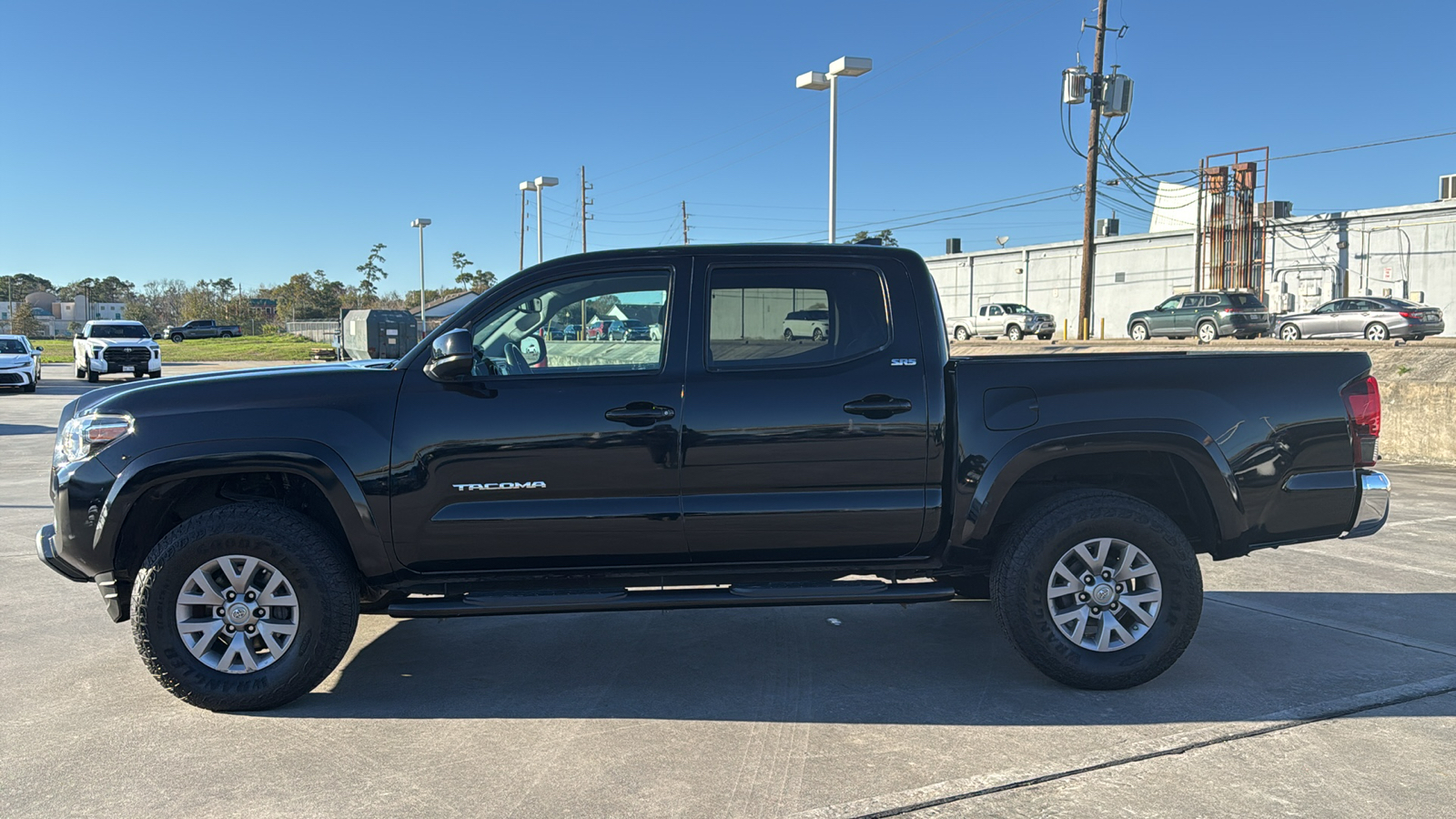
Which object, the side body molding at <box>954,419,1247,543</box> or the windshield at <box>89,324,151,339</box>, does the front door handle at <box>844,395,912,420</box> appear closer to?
the side body molding at <box>954,419,1247,543</box>

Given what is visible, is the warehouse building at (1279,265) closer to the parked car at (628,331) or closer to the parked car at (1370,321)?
the parked car at (1370,321)

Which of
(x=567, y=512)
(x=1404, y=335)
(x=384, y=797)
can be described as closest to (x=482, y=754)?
(x=384, y=797)

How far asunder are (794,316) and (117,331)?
103 feet

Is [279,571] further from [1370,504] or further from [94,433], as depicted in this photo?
[1370,504]

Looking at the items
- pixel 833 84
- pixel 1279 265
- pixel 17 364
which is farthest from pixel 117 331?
pixel 1279 265

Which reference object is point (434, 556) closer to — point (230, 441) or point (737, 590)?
point (230, 441)

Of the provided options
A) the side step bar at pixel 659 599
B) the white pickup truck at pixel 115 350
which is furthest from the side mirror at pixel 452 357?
the white pickup truck at pixel 115 350

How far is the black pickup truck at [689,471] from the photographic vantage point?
420 centimetres

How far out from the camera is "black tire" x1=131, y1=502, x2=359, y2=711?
13.5 feet

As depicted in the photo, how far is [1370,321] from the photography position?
27.7m

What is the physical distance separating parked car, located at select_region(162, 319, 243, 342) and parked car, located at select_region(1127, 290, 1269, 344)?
68.2 meters

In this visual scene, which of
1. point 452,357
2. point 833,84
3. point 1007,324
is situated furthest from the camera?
point 1007,324

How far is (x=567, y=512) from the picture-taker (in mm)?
4262

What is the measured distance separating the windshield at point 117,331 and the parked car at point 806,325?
30.7 metres
